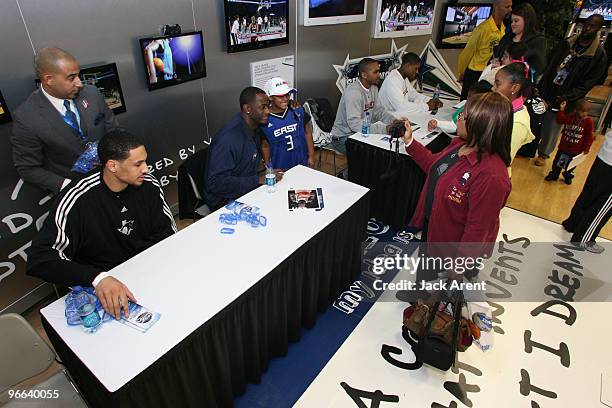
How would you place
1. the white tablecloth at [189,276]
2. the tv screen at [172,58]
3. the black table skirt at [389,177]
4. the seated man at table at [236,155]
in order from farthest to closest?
the black table skirt at [389,177], the tv screen at [172,58], the seated man at table at [236,155], the white tablecloth at [189,276]

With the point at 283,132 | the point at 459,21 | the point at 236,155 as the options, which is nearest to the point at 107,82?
the point at 236,155

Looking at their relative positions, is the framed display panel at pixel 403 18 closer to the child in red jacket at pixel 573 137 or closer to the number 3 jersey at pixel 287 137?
the child in red jacket at pixel 573 137

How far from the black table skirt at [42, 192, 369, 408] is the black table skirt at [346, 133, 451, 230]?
0.77m

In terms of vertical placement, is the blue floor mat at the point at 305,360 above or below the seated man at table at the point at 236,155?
below

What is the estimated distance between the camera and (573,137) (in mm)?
4164

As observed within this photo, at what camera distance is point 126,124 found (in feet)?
9.84

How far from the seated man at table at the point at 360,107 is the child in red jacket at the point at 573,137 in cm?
215

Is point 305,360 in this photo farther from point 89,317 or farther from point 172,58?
point 172,58

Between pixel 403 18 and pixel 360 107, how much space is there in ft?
9.79

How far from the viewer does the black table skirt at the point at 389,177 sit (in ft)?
10.4

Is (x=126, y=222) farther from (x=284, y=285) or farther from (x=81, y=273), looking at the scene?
(x=284, y=285)

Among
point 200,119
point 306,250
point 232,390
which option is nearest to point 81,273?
point 232,390

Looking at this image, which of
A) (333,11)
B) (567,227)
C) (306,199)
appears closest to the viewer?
(306,199)

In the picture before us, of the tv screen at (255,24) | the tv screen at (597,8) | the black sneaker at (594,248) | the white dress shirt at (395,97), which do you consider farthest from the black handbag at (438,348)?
the tv screen at (597,8)
